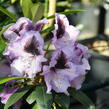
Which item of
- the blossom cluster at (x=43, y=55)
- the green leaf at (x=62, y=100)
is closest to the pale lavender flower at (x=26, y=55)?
the blossom cluster at (x=43, y=55)

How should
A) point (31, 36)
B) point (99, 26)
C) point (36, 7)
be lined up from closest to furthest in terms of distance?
point (31, 36)
point (36, 7)
point (99, 26)

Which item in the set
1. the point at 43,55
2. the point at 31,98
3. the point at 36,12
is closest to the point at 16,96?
the point at 31,98

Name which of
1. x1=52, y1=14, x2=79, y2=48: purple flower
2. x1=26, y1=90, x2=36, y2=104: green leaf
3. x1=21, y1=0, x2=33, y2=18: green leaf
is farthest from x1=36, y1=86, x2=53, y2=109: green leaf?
x1=21, y1=0, x2=33, y2=18: green leaf

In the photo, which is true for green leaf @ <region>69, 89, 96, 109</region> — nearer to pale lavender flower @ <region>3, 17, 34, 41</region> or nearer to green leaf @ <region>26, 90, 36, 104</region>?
green leaf @ <region>26, 90, 36, 104</region>

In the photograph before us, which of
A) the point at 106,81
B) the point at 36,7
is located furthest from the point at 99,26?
the point at 36,7

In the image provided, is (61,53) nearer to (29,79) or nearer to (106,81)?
(29,79)

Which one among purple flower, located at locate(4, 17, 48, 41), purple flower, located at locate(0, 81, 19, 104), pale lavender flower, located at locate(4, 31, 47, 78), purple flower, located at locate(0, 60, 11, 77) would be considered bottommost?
purple flower, located at locate(0, 81, 19, 104)
